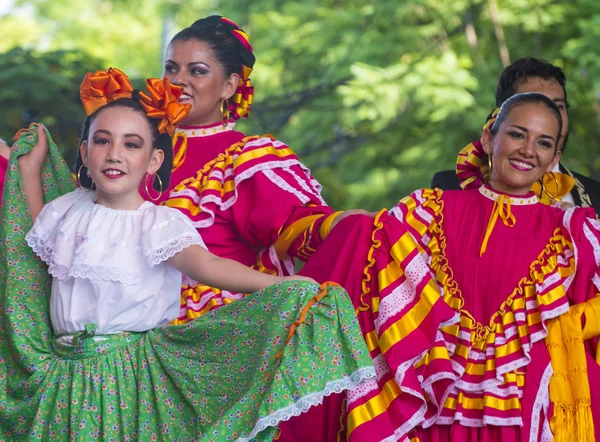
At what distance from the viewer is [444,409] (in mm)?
3908

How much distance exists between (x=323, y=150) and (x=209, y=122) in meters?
6.75

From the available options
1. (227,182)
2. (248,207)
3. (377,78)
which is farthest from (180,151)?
(377,78)

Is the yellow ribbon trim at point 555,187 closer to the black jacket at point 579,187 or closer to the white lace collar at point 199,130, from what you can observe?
the black jacket at point 579,187

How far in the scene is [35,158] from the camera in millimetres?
3949

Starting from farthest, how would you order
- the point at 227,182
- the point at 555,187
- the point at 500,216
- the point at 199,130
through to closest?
the point at 555,187
the point at 199,130
the point at 227,182
the point at 500,216

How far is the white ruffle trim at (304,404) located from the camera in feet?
10.2

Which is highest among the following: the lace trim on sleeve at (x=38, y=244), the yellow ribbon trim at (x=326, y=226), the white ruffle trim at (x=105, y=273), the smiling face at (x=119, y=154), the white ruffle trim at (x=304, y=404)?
the smiling face at (x=119, y=154)

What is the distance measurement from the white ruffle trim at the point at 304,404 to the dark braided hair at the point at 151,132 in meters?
1.07

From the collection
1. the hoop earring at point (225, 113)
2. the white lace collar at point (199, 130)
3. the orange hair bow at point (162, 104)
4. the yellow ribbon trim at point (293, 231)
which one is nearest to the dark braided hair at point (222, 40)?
the hoop earring at point (225, 113)

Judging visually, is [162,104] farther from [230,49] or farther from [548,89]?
[548,89]

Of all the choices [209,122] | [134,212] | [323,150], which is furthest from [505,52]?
[134,212]

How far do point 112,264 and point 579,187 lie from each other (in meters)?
2.32

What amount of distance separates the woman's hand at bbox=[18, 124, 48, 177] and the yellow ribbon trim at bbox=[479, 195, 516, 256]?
5.30ft

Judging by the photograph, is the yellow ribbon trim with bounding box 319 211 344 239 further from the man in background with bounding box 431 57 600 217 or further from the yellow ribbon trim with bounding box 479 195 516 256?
the man in background with bounding box 431 57 600 217
